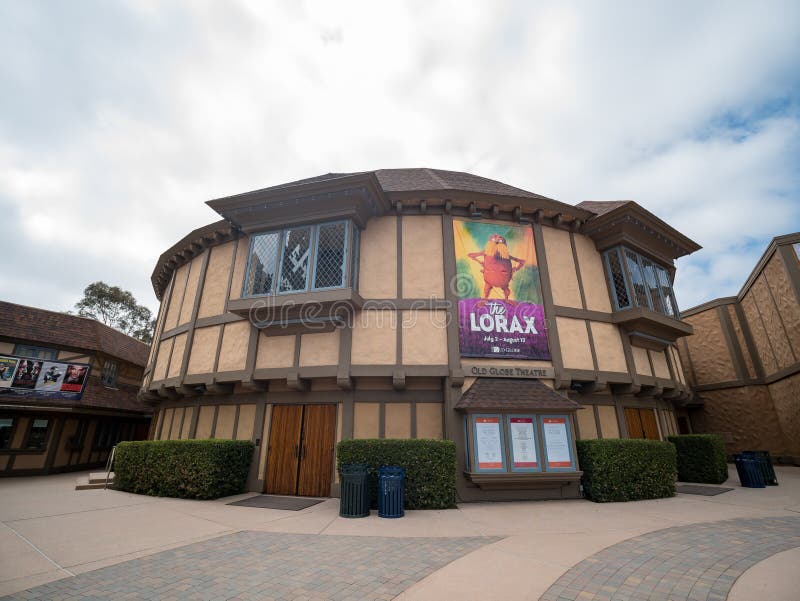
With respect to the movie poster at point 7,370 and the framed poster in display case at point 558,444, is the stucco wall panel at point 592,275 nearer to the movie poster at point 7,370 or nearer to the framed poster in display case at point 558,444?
the framed poster in display case at point 558,444

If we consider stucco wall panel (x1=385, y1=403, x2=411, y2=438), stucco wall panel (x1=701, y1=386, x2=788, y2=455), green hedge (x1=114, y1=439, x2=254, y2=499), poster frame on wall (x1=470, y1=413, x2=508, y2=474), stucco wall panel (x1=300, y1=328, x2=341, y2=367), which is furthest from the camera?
stucco wall panel (x1=701, y1=386, x2=788, y2=455)

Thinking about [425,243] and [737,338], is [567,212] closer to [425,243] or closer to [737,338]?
[425,243]

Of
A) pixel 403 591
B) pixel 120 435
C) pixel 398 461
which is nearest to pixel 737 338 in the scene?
pixel 398 461

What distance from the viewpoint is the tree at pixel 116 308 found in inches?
1348

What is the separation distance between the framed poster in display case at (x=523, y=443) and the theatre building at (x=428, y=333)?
3 centimetres

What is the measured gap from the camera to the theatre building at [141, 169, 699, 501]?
9539 millimetres

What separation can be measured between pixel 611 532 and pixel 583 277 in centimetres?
816

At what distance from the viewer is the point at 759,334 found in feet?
58.4

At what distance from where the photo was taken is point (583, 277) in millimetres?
12141

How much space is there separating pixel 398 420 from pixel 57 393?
51.7 feet

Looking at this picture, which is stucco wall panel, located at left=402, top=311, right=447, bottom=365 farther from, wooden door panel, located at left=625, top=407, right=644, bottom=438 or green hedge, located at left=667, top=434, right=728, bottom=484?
green hedge, located at left=667, top=434, right=728, bottom=484

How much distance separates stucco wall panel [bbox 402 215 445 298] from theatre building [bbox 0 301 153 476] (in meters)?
16.1

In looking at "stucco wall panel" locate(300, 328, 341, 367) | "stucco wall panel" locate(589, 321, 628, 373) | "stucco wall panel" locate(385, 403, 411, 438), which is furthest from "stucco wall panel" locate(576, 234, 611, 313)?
"stucco wall panel" locate(300, 328, 341, 367)

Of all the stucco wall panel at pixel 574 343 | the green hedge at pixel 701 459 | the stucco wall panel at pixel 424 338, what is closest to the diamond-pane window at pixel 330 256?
the stucco wall panel at pixel 424 338
